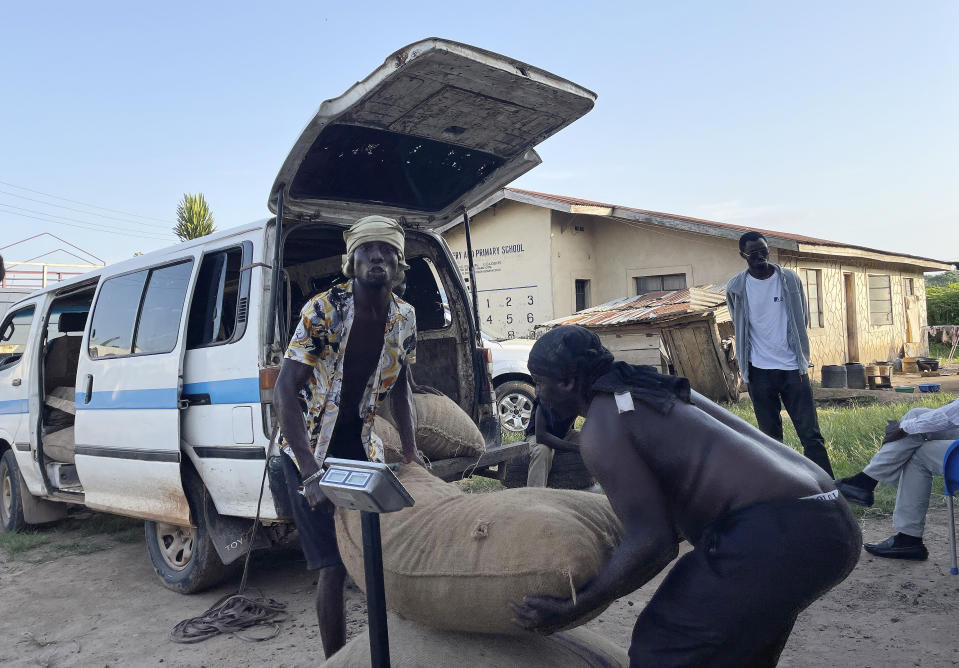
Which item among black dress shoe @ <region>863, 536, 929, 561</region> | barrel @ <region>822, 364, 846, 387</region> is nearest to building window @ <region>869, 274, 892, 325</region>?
barrel @ <region>822, 364, 846, 387</region>

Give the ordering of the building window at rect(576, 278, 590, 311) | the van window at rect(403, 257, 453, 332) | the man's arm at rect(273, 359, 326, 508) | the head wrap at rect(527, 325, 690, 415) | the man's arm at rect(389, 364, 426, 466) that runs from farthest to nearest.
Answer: the building window at rect(576, 278, 590, 311), the van window at rect(403, 257, 453, 332), the man's arm at rect(389, 364, 426, 466), the man's arm at rect(273, 359, 326, 508), the head wrap at rect(527, 325, 690, 415)

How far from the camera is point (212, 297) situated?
427cm

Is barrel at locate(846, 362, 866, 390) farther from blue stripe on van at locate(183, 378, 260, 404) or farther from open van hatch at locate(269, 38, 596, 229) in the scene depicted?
blue stripe on van at locate(183, 378, 260, 404)

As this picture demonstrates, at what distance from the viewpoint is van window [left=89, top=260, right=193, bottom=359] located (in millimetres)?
4441

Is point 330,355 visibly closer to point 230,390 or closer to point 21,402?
point 230,390

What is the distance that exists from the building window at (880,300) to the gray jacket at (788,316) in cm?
1461

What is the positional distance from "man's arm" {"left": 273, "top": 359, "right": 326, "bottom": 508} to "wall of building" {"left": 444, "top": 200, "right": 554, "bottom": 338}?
12179mm

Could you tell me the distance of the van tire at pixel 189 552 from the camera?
13.7 feet

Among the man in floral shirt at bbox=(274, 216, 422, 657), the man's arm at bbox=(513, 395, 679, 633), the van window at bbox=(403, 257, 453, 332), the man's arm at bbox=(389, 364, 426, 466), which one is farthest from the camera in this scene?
the van window at bbox=(403, 257, 453, 332)

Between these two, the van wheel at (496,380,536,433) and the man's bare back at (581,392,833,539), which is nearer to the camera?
the man's bare back at (581,392,833,539)

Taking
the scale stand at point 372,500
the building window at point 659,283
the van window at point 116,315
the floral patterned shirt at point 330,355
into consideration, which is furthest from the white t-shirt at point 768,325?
the building window at point 659,283

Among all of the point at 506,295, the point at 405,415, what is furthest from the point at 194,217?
the point at 405,415

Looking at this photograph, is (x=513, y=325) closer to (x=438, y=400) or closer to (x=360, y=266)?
(x=438, y=400)

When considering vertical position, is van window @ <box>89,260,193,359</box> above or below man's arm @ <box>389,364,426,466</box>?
above
